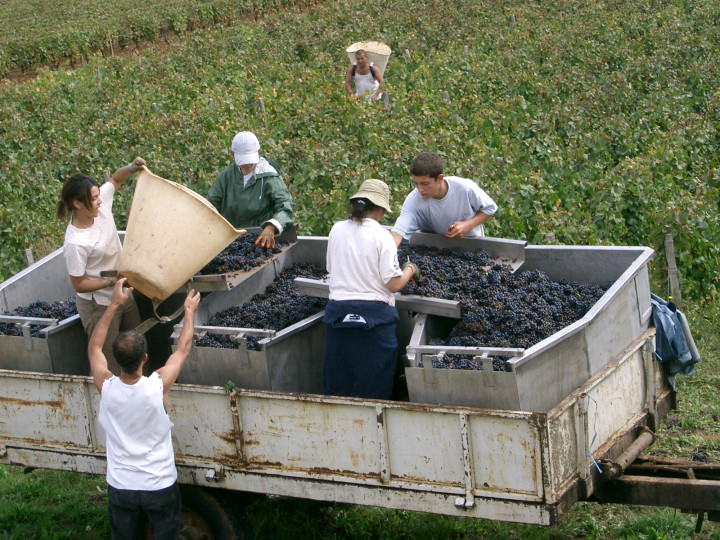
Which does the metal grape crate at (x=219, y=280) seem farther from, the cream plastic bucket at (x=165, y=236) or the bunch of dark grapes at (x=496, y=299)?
the bunch of dark grapes at (x=496, y=299)

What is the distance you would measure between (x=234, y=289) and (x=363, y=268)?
40.5 inches

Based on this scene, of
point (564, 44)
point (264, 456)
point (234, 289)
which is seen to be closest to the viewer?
point (264, 456)

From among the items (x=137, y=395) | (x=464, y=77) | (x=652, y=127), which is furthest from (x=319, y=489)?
(x=464, y=77)

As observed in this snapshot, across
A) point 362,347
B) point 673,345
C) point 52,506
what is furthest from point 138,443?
point 673,345

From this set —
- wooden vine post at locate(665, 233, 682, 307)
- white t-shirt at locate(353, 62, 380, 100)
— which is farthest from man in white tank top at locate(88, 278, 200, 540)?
white t-shirt at locate(353, 62, 380, 100)

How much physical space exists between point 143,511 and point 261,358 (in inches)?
33.4

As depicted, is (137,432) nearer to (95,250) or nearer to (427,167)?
(95,250)

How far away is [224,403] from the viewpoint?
4195 millimetres

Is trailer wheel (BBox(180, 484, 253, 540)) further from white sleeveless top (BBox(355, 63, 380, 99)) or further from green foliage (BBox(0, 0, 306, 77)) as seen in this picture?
green foliage (BBox(0, 0, 306, 77))

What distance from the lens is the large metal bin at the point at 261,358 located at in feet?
14.3

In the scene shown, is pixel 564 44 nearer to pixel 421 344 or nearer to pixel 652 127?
pixel 652 127

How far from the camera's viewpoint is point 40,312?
5.36m

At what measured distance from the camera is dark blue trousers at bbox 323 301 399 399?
4.32 m

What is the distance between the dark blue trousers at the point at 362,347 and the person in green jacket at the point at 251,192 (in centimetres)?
115
